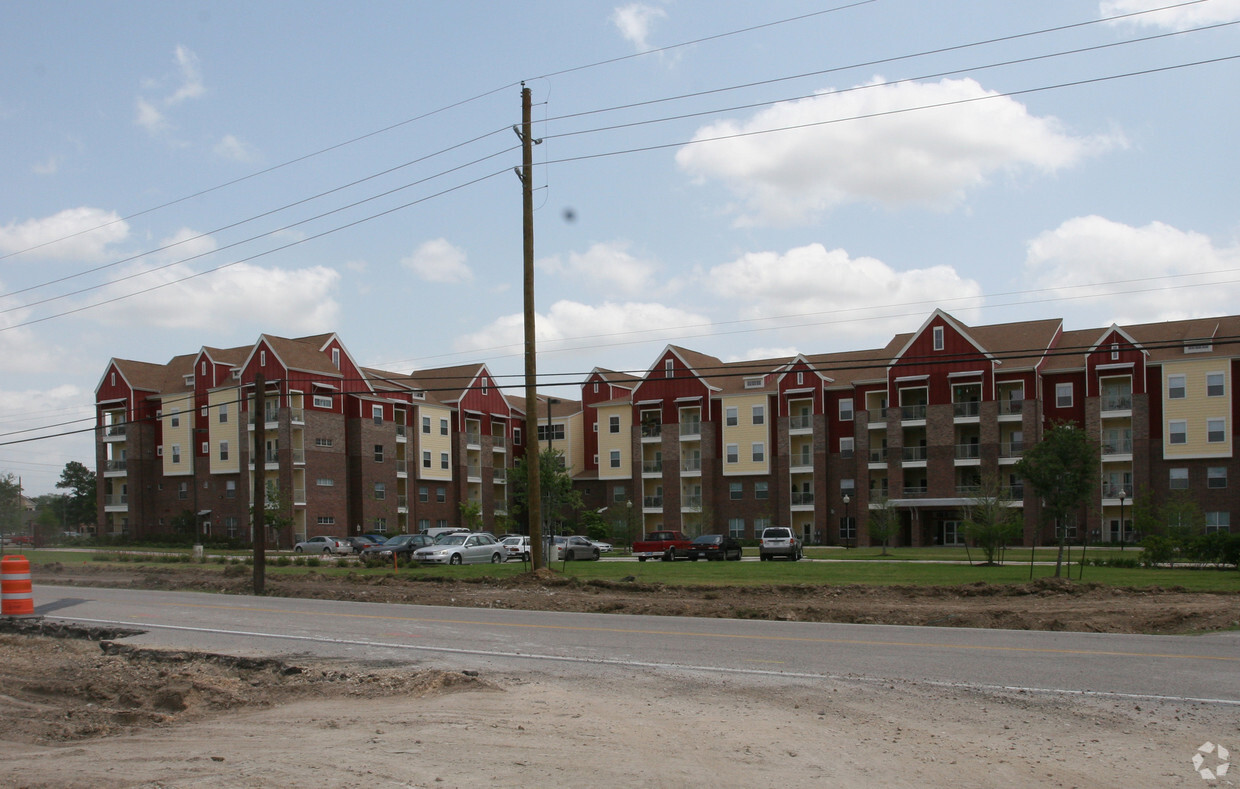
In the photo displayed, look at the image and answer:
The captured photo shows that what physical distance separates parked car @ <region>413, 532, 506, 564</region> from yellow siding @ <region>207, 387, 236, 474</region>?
3119 cm

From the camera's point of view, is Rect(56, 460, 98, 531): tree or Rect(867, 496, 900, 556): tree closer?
Rect(867, 496, 900, 556): tree

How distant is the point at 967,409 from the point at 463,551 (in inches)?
1445

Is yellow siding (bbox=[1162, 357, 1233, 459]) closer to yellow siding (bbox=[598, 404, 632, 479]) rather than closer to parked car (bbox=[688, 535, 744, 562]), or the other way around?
parked car (bbox=[688, 535, 744, 562])

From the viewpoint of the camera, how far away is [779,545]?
45344mm

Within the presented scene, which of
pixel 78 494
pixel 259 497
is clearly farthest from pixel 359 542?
pixel 78 494

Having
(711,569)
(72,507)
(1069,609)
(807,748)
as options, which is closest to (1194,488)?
(711,569)

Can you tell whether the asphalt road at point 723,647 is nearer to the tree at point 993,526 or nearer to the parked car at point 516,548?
the tree at point 993,526

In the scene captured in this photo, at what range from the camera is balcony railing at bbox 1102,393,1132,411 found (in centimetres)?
6112

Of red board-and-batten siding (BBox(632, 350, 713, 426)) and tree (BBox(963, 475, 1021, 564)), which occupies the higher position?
red board-and-batten siding (BBox(632, 350, 713, 426))

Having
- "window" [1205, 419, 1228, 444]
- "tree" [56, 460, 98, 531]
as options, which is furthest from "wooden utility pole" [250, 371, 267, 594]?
"tree" [56, 460, 98, 531]

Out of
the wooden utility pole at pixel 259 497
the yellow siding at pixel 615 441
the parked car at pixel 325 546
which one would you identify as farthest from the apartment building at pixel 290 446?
the wooden utility pole at pixel 259 497

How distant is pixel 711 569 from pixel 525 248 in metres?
14.7

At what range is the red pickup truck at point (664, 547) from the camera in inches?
1887

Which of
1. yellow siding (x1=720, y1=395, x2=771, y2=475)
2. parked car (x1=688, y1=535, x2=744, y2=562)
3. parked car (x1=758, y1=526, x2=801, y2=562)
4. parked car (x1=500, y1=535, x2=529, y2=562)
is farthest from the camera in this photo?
yellow siding (x1=720, y1=395, x2=771, y2=475)
